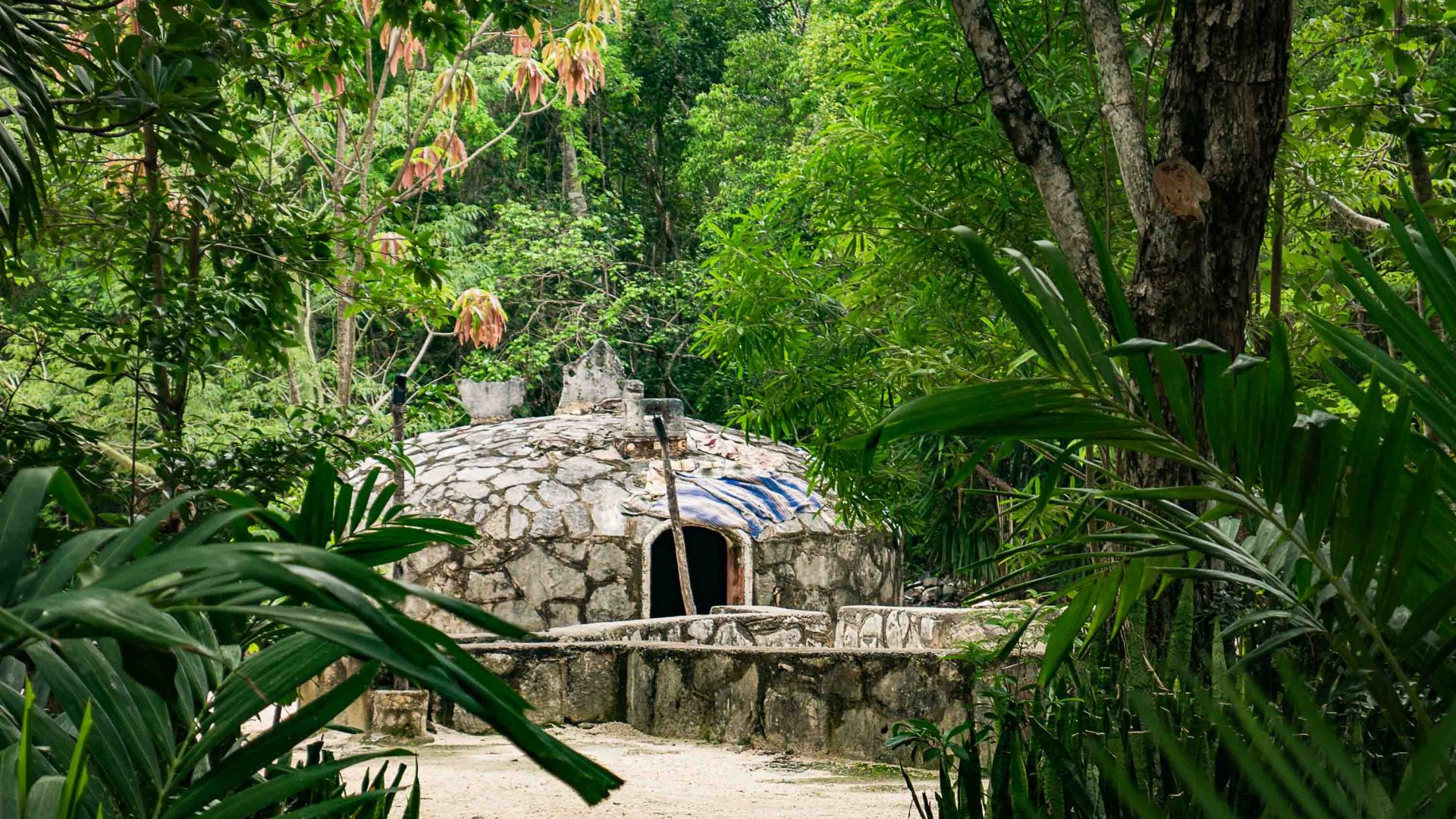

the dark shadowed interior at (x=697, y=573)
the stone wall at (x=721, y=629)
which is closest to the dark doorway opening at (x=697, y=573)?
the dark shadowed interior at (x=697, y=573)

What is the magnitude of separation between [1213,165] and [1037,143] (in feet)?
2.10

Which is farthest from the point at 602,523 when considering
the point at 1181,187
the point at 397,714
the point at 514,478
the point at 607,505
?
the point at 1181,187

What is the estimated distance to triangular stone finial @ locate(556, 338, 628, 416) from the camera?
15016mm

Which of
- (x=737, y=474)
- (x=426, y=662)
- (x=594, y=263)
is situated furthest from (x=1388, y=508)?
(x=594, y=263)

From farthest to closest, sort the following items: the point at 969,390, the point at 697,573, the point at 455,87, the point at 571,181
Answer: the point at 571,181 → the point at 697,573 → the point at 455,87 → the point at 969,390

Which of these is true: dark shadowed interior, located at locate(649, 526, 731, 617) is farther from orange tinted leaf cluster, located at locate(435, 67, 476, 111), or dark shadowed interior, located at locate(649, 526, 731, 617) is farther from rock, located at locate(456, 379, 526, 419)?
orange tinted leaf cluster, located at locate(435, 67, 476, 111)

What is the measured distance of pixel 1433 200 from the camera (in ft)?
10.7

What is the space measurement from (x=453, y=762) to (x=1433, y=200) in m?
5.24

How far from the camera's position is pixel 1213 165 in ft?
8.28

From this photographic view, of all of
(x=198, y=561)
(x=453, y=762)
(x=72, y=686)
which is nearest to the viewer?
(x=198, y=561)

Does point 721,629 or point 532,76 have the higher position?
point 532,76

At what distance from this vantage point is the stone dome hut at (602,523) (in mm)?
11984

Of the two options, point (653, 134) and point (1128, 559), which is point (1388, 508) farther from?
point (653, 134)

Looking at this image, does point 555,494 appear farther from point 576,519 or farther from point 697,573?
point 697,573
